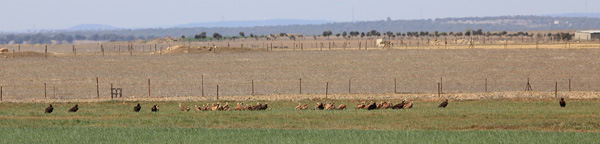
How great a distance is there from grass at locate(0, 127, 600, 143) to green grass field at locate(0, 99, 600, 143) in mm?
30

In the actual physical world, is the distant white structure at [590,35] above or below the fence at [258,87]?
above

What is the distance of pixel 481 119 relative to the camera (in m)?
36.8

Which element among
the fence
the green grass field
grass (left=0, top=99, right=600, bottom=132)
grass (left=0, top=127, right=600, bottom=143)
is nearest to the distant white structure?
the fence

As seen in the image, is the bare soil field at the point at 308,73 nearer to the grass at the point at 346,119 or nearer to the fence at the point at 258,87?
the fence at the point at 258,87

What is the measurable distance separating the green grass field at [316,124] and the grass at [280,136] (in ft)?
0.10

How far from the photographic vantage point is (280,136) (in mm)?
30078

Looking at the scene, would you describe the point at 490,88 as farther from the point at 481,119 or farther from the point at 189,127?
the point at 189,127

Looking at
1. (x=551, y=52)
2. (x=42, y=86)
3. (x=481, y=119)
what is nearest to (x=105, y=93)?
(x=42, y=86)

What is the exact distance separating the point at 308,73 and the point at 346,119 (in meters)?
40.2

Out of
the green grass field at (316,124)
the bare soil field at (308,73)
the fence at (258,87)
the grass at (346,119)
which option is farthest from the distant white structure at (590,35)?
the grass at (346,119)

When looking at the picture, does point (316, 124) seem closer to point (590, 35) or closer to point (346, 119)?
point (346, 119)

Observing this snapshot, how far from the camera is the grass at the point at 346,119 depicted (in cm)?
3484

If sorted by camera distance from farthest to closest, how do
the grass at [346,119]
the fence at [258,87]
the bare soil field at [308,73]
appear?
the bare soil field at [308,73] < the fence at [258,87] < the grass at [346,119]

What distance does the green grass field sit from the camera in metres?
29.5
